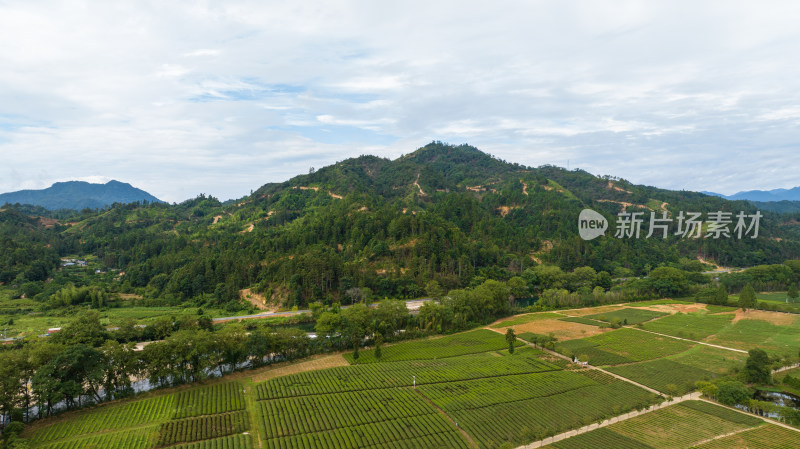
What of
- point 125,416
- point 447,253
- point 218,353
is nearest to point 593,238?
point 447,253

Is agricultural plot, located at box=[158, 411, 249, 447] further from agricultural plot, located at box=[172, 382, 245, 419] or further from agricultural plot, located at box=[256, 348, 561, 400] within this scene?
agricultural plot, located at box=[256, 348, 561, 400]

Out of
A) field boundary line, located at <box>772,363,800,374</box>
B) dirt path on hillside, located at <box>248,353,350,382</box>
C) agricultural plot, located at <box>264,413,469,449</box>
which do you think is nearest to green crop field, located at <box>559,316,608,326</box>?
field boundary line, located at <box>772,363,800,374</box>

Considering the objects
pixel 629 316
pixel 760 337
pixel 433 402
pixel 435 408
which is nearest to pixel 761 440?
pixel 435 408

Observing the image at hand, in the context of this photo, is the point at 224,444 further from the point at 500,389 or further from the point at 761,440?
the point at 761,440

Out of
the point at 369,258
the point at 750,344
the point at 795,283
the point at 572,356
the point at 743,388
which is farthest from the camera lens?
Answer: the point at 369,258

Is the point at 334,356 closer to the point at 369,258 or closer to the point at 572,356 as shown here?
the point at 572,356
